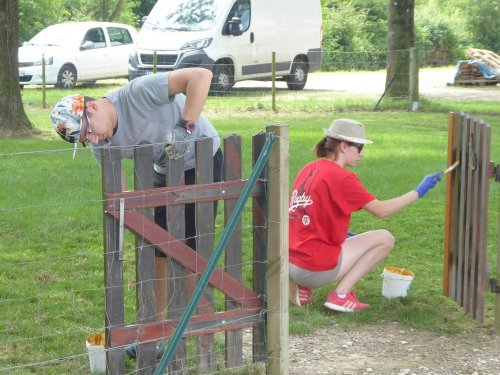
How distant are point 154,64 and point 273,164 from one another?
44.6 ft

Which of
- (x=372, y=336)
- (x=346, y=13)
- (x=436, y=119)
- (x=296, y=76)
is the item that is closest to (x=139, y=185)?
(x=372, y=336)

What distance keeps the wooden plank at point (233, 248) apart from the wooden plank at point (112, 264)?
1.83 feet

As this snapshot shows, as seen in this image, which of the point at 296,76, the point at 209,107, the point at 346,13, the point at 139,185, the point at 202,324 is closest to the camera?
the point at 139,185

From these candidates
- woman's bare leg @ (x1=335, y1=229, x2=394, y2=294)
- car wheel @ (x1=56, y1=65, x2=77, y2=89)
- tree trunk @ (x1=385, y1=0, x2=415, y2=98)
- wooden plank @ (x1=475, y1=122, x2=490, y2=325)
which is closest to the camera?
wooden plank @ (x1=475, y1=122, x2=490, y2=325)

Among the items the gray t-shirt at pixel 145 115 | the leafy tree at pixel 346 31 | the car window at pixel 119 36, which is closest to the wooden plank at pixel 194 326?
the gray t-shirt at pixel 145 115

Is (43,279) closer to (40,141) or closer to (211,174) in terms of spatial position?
(211,174)

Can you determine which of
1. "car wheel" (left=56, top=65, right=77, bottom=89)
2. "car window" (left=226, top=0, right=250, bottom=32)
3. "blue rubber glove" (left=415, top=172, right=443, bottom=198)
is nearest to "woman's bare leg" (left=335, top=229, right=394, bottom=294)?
"blue rubber glove" (left=415, top=172, right=443, bottom=198)

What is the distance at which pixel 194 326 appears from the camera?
447 cm

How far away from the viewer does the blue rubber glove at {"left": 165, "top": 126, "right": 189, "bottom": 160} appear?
4.29 metres

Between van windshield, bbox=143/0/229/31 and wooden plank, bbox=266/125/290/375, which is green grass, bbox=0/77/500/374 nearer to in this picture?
wooden plank, bbox=266/125/290/375

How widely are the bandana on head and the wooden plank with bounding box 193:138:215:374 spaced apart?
1.78 ft

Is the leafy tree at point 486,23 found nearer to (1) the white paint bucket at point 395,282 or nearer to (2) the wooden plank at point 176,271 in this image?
(1) the white paint bucket at point 395,282

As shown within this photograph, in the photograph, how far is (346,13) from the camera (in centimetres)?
3900

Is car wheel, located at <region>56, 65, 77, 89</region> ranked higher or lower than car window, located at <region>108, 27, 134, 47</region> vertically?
lower
